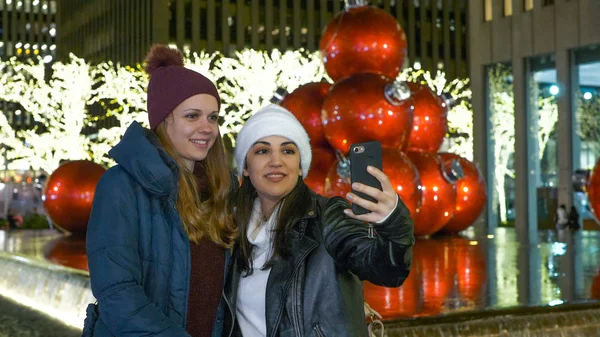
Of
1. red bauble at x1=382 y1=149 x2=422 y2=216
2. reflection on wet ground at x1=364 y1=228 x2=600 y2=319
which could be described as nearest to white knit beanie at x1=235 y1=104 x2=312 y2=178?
reflection on wet ground at x1=364 y1=228 x2=600 y2=319

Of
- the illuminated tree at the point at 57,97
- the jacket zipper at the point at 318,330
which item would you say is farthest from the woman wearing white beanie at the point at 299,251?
the illuminated tree at the point at 57,97

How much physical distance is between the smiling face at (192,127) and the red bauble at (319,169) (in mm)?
7147

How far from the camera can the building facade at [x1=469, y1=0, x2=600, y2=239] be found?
2438cm

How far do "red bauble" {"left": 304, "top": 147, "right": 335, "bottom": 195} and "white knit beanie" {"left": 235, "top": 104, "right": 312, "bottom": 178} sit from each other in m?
7.06

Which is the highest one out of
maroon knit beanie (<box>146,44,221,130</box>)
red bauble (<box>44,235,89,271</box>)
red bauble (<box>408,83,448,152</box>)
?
red bauble (<box>408,83,448,152</box>)

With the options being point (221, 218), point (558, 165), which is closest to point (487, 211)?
point (558, 165)

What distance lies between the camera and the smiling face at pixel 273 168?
283 cm

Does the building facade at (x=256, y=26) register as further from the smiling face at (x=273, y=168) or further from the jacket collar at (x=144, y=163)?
the jacket collar at (x=144, y=163)

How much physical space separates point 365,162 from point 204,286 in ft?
2.54

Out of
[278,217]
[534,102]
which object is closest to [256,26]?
[534,102]

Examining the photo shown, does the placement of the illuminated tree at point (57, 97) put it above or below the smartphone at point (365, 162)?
above

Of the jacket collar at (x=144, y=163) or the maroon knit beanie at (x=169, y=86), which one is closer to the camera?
the jacket collar at (x=144, y=163)

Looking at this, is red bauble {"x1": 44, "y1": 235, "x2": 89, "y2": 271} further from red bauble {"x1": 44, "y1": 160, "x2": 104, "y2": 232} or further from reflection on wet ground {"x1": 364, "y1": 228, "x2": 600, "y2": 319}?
reflection on wet ground {"x1": 364, "y1": 228, "x2": 600, "y2": 319}

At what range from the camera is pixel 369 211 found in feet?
7.69
